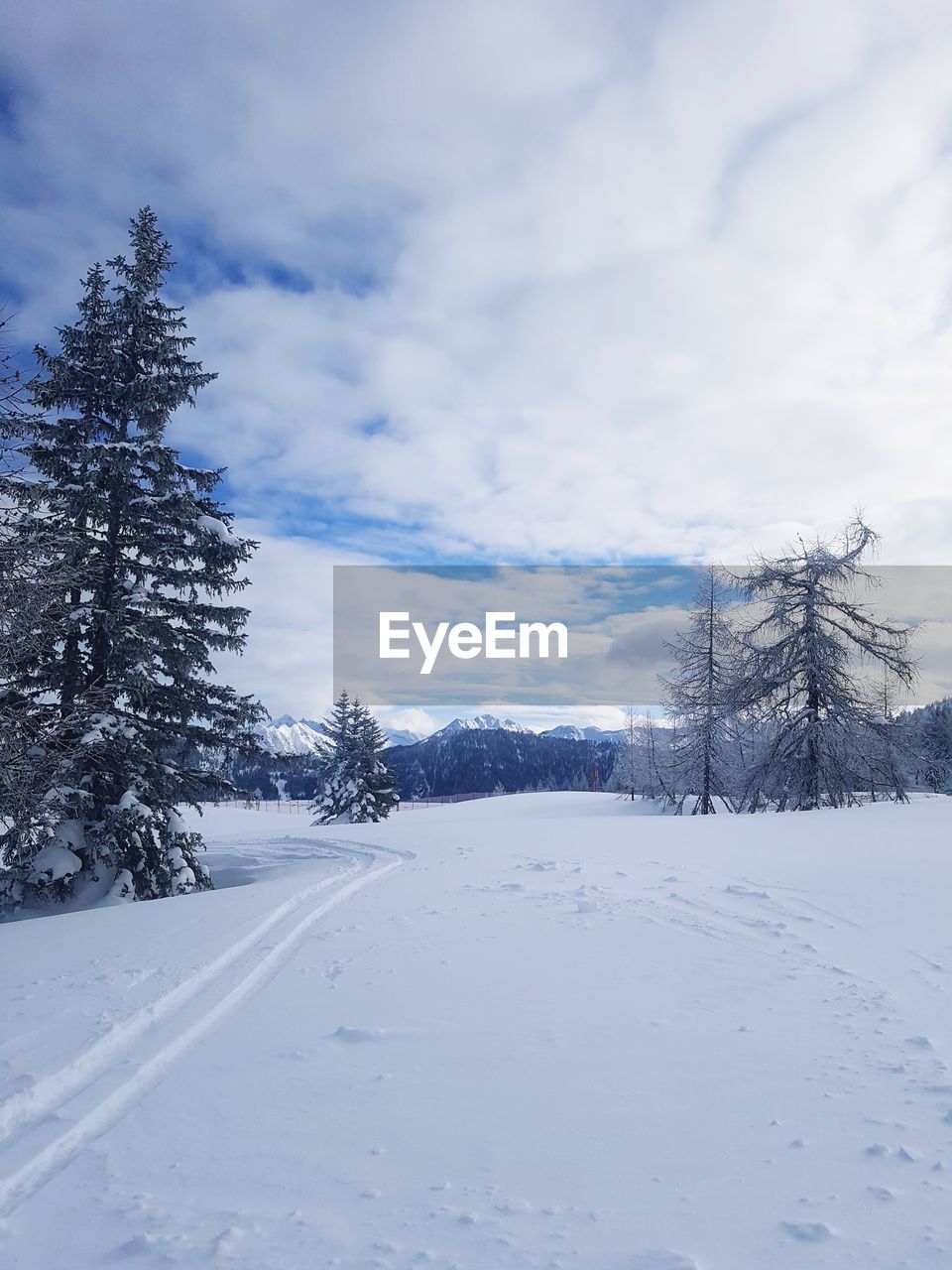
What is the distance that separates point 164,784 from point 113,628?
3184 mm

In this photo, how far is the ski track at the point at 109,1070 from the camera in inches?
126

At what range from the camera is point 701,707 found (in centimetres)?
2655

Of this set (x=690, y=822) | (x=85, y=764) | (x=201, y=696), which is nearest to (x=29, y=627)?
(x=85, y=764)

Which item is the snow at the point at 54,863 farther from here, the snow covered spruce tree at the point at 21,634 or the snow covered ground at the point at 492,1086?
the snow covered ground at the point at 492,1086

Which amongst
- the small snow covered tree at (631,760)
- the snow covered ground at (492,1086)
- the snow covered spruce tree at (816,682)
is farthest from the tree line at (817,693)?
the small snow covered tree at (631,760)

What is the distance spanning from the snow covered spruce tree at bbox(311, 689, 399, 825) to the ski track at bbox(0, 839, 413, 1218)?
1152 inches

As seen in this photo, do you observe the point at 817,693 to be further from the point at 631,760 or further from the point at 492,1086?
the point at 631,760

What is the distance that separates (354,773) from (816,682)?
79.6 feet

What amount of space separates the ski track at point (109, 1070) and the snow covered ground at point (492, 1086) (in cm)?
2

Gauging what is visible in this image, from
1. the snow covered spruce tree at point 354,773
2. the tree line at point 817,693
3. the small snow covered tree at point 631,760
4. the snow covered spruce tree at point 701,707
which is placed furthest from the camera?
the small snow covered tree at point 631,760

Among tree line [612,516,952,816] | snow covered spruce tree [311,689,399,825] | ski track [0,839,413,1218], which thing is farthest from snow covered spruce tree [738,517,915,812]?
snow covered spruce tree [311,689,399,825]

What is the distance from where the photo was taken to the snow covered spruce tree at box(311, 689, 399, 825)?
35531mm

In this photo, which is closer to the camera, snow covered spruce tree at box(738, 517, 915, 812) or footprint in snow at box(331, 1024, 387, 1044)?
footprint in snow at box(331, 1024, 387, 1044)

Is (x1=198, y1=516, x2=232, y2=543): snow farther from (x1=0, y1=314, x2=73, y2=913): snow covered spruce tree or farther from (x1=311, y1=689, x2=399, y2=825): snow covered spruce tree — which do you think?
(x1=311, y1=689, x2=399, y2=825): snow covered spruce tree
